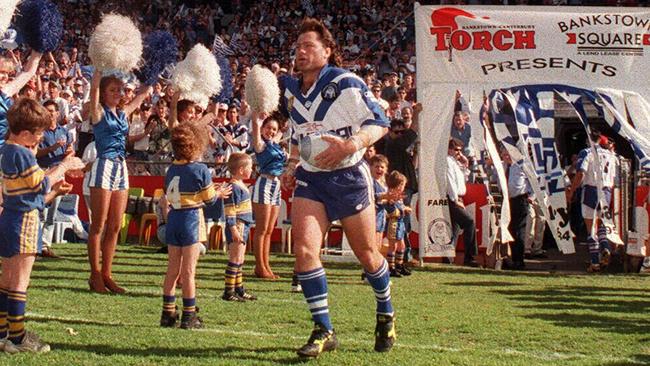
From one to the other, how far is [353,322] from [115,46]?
9.84ft

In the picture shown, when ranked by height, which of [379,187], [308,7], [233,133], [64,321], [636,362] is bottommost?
[636,362]

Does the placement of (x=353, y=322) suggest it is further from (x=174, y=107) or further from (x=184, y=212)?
(x=174, y=107)

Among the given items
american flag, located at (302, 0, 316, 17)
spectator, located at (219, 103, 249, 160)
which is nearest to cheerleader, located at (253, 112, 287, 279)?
spectator, located at (219, 103, 249, 160)

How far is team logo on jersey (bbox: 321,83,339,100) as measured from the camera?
238 inches

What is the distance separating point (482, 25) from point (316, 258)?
8008 mm

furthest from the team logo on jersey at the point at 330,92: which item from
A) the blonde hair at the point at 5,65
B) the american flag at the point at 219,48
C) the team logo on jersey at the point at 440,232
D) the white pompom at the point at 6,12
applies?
the american flag at the point at 219,48

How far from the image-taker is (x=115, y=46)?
8273mm

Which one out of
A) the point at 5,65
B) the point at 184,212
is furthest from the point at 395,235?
the point at 5,65

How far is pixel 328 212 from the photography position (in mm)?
6039

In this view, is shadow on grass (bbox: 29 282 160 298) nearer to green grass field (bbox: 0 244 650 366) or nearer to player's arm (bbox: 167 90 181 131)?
green grass field (bbox: 0 244 650 366)

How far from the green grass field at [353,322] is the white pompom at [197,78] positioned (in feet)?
5.94

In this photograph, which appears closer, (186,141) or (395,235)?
(186,141)

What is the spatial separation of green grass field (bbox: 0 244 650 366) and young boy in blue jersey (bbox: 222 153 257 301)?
21 cm

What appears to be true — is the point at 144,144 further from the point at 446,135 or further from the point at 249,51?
the point at 249,51
